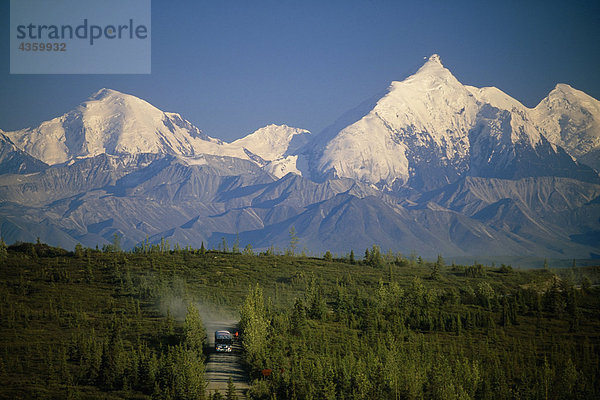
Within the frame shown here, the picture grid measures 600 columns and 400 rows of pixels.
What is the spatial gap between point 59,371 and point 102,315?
1329 inches

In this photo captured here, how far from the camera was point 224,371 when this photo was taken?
7331 cm

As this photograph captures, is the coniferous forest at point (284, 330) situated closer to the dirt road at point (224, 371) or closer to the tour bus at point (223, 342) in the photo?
the dirt road at point (224, 371)

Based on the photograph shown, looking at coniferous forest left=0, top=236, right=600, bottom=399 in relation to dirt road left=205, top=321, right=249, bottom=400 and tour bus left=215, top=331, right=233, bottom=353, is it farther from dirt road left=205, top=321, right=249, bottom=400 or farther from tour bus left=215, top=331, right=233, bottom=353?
tour bus left=215, top=331, right=233, bottom=353

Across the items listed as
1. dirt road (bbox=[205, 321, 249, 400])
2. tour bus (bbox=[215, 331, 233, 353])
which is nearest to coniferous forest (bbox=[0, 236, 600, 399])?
dirt road (bbox=[205, 321, 249, 400])

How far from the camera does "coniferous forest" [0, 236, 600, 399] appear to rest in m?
67.4

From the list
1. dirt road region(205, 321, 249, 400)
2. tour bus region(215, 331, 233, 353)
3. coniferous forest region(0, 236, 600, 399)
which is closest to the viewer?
dirt road region(205, 321, 249, 400)

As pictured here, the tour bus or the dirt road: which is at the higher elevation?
the tour bus

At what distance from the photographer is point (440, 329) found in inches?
4449

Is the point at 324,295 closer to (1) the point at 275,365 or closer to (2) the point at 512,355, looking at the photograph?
(2) the point at 512,355

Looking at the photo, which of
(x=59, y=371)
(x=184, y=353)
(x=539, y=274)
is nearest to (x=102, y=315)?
(x=59, y=371)

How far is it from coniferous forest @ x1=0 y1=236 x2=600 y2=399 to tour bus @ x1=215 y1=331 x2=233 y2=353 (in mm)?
1982

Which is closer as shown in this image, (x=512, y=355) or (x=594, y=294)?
(x=512, y=355)

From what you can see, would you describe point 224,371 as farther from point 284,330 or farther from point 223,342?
point 284,330

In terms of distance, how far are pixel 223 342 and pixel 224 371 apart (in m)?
8.75
